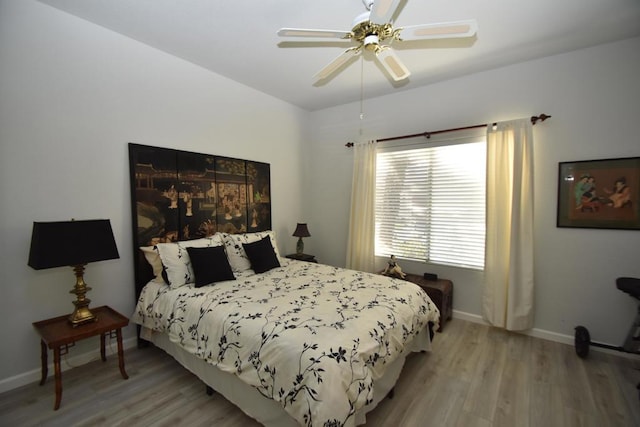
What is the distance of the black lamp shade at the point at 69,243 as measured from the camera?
180 centimetres

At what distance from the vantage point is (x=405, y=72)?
7.13 feet

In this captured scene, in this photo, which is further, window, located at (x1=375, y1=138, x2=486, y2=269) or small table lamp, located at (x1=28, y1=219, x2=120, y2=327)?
window, located at (x1=375, y1=138, x2=486, y2=269)

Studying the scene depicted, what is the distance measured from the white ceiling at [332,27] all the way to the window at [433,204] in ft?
3.22

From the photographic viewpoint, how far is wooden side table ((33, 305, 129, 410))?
182 centimetres

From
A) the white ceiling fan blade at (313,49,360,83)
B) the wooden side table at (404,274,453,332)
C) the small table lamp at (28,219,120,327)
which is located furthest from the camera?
the wooden side table at (404,274,453,332)

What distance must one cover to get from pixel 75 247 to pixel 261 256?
1.51m

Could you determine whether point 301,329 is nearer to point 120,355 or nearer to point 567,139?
point 120,355

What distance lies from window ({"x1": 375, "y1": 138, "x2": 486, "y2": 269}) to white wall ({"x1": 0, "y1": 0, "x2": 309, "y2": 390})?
254cm

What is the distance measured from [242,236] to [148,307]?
3.68ft

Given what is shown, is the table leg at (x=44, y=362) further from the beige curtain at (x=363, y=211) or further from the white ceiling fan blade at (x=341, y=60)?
the beige curtain at (x=363, y=211)

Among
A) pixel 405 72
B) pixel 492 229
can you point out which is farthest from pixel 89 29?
pixel 492 229

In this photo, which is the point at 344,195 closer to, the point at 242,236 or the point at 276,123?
the point at 276,123

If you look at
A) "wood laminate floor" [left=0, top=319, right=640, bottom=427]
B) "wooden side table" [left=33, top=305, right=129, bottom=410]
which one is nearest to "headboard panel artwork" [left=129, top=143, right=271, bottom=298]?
"wooden side table" [left=33, top=305, right=129, bottom=410]

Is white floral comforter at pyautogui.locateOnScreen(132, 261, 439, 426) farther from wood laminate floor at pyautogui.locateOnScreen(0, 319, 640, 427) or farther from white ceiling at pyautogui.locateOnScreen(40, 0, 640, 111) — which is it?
white ceiling at pyautogui.locateOnScreen(40, 0, 640, 111)
